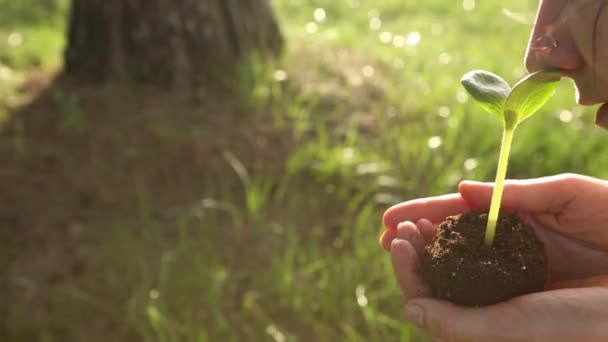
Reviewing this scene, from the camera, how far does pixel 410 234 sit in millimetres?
1431

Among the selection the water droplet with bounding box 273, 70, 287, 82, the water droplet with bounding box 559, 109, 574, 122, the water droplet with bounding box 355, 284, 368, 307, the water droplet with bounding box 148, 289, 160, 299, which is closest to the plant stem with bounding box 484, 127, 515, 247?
the water droplet with bounding box 355, 284, 368, 307

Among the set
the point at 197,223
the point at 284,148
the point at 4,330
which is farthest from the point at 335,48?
the point at 4,330

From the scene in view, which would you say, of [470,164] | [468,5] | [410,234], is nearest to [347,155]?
[470,164]

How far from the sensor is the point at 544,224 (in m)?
1.57

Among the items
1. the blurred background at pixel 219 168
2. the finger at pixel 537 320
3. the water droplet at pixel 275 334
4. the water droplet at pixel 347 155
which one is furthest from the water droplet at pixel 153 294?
the finger at pixel 537 320

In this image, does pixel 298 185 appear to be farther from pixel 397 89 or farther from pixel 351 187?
pixel 397 89

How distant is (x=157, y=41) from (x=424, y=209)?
1.66 metres

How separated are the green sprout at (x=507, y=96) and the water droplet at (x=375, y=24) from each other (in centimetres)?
308

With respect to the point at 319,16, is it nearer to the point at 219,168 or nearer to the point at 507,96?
the point at 219,168

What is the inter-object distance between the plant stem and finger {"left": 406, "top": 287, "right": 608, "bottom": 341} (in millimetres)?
141

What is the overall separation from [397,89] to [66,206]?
143 cm

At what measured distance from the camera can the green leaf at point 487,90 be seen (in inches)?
48.6

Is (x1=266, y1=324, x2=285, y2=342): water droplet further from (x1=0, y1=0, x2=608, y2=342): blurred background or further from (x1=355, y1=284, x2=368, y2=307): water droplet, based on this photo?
(x1=355, y1=284, x2=368, y2=307): water droplet

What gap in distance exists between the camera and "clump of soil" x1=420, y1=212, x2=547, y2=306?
Answer: 129 cm
